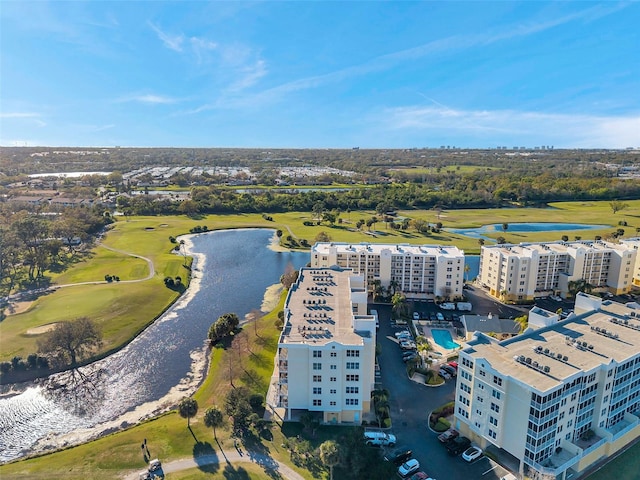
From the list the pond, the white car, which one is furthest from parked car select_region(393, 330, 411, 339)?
the pond

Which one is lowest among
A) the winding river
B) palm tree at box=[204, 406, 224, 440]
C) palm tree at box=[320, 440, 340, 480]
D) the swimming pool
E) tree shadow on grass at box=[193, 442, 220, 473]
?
the winding river

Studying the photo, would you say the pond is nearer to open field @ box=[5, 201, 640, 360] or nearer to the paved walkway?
open field @ box=[5, 201, 640, 360]

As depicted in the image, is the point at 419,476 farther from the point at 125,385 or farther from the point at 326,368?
the point at 125,385

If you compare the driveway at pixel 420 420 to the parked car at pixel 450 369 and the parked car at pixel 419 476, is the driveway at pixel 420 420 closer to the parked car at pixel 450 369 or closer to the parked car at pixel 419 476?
the parked car at pixel 419 476

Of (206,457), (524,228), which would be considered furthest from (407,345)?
(524,228)

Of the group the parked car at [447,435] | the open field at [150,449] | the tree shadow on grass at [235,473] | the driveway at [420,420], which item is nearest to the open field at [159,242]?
the open field at [150,449]
